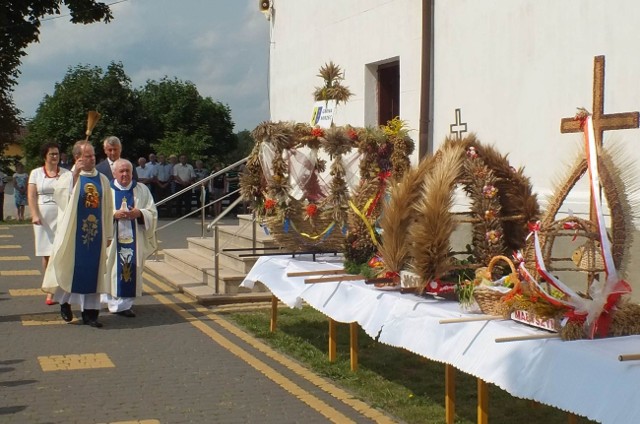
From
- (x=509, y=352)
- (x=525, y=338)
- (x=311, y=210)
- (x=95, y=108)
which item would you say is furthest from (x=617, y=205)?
(x=95, y=108)

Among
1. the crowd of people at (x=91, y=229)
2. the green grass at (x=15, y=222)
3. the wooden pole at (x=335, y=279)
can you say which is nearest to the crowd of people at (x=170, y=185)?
the green grass at (x=15, y=222)

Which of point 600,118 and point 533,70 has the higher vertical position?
point 533,70

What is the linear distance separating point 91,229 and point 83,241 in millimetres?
158

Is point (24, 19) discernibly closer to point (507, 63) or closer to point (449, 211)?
point (507, 63)

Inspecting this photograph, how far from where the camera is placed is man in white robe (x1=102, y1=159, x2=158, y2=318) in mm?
11375

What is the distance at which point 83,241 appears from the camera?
431 inches

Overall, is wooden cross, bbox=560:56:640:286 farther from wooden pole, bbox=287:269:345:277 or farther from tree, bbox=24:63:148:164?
tree, bbox=24:63:148:164

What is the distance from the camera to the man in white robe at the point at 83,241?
35.6ft

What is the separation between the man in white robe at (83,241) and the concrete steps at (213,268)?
157 centimetres

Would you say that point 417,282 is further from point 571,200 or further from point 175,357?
point 571,200

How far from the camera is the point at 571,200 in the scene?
10250mm

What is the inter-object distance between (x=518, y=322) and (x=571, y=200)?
188 inches

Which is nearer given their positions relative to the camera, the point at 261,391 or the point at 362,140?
the point at 261,391

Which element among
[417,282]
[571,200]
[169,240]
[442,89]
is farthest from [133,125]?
[417,282]
